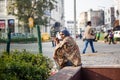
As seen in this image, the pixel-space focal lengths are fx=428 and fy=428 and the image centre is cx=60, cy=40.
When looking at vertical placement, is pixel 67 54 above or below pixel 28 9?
below

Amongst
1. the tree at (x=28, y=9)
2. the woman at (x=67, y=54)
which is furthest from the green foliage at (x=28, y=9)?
the woman at (x=67, y=54)

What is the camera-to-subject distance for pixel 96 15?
566ft

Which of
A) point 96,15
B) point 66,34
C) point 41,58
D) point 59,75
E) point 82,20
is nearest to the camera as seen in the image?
point 59,75

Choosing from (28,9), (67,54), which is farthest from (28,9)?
(67,54)

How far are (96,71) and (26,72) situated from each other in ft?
7.80

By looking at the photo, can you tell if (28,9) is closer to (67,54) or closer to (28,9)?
(28,9)

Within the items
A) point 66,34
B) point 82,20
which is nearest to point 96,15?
point 82,20

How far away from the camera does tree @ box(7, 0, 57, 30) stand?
207 feet

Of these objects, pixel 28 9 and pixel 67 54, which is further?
pixel 28 9

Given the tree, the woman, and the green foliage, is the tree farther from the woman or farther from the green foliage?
the woman

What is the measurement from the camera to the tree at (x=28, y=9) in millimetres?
63062

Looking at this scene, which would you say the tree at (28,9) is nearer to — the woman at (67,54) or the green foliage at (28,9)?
the green foliage at (28,9)

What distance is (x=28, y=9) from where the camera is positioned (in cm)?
6350

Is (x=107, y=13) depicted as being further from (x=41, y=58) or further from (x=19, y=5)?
(x=41, y=58)
